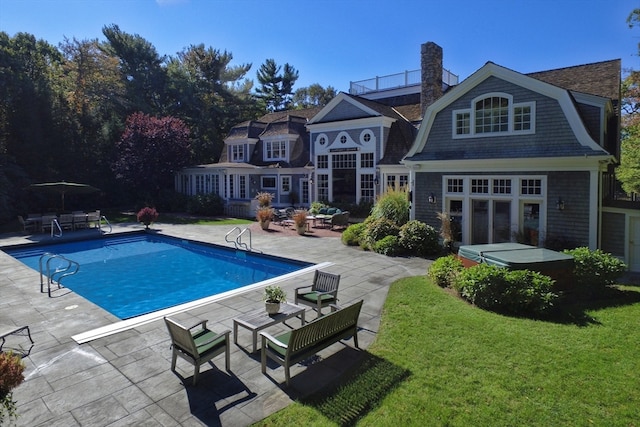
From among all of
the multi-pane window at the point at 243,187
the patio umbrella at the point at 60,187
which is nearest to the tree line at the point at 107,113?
the patio umbrella at the point at 60,187

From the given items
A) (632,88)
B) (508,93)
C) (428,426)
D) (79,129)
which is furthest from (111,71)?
(632,88)

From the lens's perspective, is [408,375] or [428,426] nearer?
[428,426]

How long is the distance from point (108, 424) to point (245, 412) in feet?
4.95

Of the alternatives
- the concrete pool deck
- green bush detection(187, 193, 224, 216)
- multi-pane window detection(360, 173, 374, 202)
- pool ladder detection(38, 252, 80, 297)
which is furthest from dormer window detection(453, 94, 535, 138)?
green bush detection(187, 193, 224, 216)

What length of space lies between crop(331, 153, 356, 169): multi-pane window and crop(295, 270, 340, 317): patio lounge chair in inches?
630

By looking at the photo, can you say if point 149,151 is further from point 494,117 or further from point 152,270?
point 494,117

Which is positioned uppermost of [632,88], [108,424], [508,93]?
[632,88]

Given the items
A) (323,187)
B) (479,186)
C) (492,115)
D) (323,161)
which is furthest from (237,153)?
(492,115)

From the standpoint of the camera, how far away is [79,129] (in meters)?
28.4

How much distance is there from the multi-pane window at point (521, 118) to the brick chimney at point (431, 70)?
7480 mm

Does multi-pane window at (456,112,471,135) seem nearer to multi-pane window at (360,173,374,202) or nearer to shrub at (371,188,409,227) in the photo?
shrub at (371,188,409,227)

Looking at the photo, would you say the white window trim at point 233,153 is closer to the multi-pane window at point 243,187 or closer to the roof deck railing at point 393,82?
the multi-pane window at point 243,187

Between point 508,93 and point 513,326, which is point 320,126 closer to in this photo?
point 508,93

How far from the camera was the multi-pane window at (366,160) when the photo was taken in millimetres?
22595
